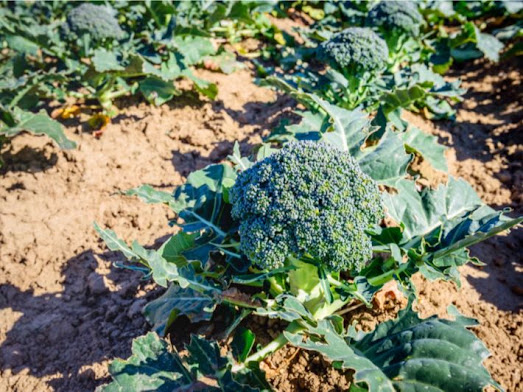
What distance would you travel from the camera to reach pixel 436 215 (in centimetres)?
252

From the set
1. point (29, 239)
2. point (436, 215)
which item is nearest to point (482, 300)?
point (436, 215)

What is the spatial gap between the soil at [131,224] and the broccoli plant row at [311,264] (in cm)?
34

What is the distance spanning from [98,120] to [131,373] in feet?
9.40

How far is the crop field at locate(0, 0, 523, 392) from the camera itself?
6.77 feet

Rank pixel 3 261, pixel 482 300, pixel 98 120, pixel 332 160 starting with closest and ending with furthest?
pixel 332 160
pixel 482 300
pixel 3 261
pixel 98 120

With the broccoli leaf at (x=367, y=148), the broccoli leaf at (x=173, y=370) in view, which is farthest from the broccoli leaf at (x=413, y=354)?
the broccoli leaf at (x=367, y=148)

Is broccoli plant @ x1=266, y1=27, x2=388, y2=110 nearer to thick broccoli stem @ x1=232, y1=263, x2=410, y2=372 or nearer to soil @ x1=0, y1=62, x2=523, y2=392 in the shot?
soil @ x1=0, y1=62, x2=523, y2=392

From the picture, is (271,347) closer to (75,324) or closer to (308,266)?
(308,266)

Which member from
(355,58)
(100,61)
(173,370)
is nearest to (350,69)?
(355,58)

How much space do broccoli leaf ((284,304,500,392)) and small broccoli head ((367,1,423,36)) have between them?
3204 mm

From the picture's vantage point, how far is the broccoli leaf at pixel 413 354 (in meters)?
1.63

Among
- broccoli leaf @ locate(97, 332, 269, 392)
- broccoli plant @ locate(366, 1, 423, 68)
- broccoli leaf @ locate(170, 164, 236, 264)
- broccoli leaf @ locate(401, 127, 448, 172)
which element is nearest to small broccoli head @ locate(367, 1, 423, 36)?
broccoli plant @ locate(366, 1, 423, 68)

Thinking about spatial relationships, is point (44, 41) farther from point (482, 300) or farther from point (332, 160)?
point (482, 300)

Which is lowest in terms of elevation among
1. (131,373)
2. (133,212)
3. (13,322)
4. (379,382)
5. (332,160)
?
(13,322)
